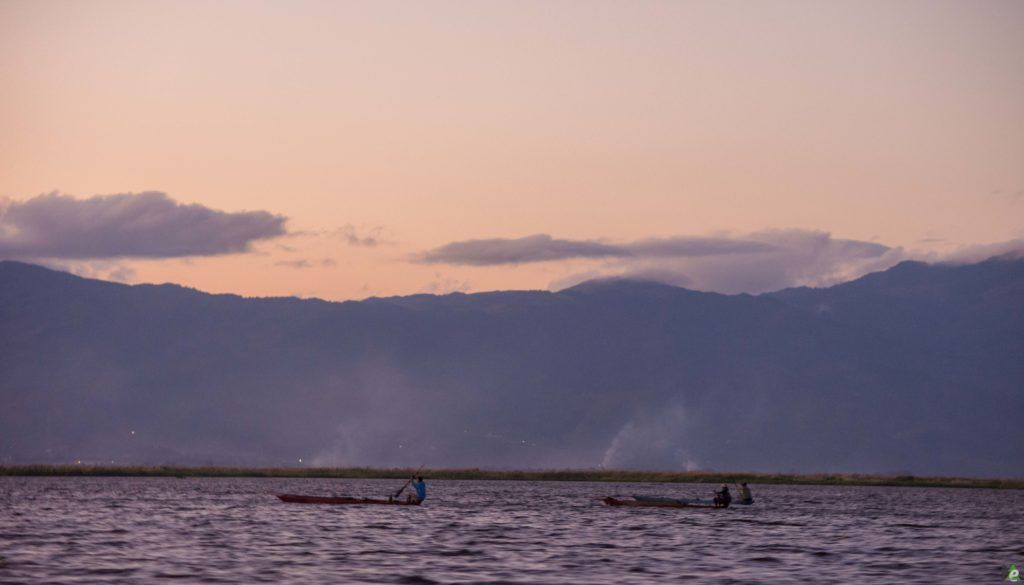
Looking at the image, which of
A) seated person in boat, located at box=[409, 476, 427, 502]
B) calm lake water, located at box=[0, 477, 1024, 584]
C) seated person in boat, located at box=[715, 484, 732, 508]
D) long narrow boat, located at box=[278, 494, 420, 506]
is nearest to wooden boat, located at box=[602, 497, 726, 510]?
seated person in boat, located at box=[715, 484, 732, 508]

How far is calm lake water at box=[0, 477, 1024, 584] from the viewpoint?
59625 millimetres

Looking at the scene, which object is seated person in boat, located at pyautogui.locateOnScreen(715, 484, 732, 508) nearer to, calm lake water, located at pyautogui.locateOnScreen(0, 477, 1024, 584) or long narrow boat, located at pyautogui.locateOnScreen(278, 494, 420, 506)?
calm lake water, located at pyautogui.locateOnScreen(0, 477, 1024, 584)

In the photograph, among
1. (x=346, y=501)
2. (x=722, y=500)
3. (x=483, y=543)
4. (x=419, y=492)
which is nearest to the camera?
(x=483, y=543)

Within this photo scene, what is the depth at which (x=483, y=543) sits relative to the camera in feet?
244

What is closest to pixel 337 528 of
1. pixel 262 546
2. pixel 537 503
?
pixel 262 546

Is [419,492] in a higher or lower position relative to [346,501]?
higher

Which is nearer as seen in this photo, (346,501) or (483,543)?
(483,543)

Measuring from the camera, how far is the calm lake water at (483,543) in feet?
196

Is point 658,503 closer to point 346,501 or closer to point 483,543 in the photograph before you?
point 346,501

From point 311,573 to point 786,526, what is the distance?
44708 mm

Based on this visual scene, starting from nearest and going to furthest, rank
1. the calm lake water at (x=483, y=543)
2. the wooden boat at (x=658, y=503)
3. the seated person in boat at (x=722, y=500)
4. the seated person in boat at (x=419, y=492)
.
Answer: the calm lake water at (x=483, y=543)
the seated person in boat at (x=419, y=492)
the wooden boat at (x=658, y=503)
the seated person in boat at (x=722, y=500)

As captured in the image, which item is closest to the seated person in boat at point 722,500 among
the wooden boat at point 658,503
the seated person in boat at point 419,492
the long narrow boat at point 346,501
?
the wooden boat at point 658,503

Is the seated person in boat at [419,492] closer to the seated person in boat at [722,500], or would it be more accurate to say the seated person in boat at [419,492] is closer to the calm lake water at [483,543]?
the calm lake water at [483,543]

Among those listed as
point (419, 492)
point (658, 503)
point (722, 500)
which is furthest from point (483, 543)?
point (722, 500)
